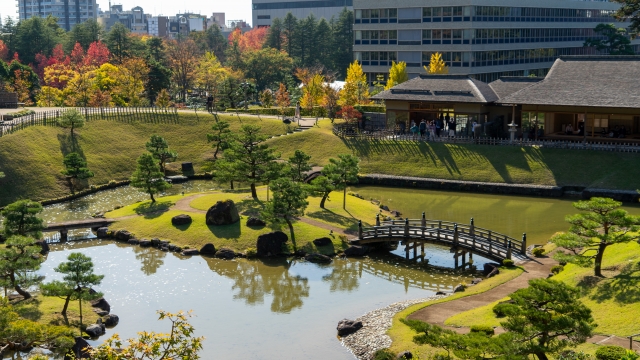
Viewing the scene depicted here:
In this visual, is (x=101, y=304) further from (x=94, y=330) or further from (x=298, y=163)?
(x=298, y=163)

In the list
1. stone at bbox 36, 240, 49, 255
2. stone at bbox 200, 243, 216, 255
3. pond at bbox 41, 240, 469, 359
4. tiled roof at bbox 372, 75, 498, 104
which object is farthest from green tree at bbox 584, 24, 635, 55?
stone at bbox 36, 240, 49, 255

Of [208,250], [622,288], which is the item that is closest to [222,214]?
[208,250]

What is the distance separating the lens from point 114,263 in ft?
132

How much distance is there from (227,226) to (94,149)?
23774 millimetres

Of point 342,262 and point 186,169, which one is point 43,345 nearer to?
point 342,262

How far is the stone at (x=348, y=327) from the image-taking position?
2973cm

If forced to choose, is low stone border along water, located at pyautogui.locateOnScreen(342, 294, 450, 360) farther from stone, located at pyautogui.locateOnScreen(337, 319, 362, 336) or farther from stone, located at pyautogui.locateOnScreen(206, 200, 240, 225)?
stone, located at pyautogui.locateOnScreen(206, 200, 240, 225)

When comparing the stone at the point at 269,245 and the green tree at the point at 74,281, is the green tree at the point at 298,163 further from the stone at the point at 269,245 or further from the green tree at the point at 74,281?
the green tree at the point at 74,281

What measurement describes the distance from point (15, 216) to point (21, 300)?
7080mm

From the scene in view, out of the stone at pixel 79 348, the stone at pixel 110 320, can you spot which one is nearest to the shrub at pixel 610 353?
the stone at pixel 79 348

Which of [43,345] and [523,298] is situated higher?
[523,298]

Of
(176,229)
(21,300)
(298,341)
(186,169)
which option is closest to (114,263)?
(176,229)

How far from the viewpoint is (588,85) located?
189 feet

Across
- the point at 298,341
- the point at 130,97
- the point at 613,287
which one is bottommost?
the point at 298,341
